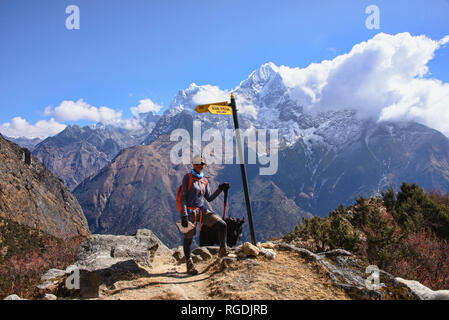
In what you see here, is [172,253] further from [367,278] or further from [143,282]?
[367,278]

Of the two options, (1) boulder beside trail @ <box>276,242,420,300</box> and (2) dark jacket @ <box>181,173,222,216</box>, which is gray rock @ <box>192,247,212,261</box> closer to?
(2) dark jacket @ <box>181,173,222,216</box>

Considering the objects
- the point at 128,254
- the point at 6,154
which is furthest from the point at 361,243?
the point at 6,154

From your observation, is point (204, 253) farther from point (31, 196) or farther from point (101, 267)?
point (31, 196)

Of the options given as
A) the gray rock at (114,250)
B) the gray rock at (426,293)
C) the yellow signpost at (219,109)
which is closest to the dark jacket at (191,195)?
the yellow signpost at (219,109)

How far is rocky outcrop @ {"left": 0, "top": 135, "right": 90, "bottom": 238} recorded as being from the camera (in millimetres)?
97000

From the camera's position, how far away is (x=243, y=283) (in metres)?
6.42

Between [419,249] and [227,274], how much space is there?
22.8ft

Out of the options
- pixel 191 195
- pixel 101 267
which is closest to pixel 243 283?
pixel 191 195

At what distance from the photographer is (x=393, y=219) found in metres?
15.5

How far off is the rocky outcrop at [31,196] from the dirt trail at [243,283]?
8813 centimetres

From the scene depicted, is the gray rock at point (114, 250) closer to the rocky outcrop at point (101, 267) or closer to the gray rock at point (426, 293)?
the rocky outcrop at point (101, 267)

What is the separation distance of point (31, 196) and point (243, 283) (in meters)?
131

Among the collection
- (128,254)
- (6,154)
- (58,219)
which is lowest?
(58,219)
